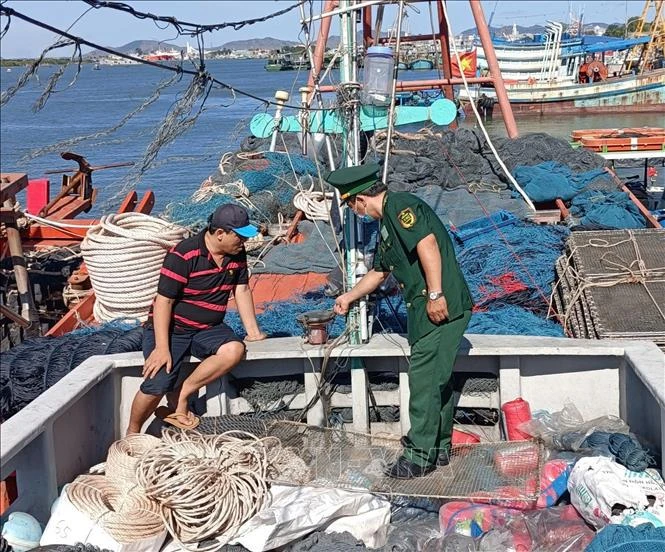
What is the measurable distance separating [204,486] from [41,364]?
6.56 feet

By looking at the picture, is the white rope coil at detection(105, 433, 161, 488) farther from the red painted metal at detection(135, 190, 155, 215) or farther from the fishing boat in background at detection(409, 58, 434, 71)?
the fishing boat in background at detection(409, 58, 434, 71)

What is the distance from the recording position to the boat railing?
173 inches

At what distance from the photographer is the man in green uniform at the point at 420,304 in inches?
175

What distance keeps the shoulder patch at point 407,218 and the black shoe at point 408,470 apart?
1229 millimetres

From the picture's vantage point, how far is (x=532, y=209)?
392 inches

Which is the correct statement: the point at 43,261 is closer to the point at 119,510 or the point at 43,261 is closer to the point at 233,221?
the point at 233,221

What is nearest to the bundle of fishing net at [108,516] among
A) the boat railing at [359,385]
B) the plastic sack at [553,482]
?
the boat railing at [359,385]

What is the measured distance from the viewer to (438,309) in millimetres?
4414

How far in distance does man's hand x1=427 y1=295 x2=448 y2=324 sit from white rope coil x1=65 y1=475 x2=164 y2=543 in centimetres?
163

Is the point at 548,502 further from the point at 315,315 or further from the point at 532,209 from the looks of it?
the point at 532,209

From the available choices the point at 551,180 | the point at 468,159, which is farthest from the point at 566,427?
the point at 468,159

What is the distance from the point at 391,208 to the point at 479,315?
2.32 metres

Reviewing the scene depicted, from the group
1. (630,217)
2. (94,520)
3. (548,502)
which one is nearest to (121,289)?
(94,520)

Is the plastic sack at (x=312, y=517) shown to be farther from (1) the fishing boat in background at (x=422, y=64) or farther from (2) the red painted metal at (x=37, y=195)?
(1) the fishing boat in background at (x=422, y=64)
